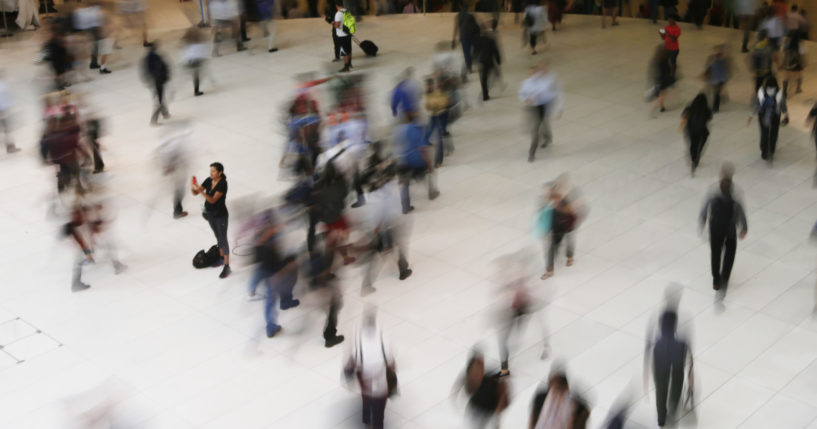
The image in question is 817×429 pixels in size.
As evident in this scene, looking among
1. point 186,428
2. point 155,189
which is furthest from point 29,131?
point 186,428

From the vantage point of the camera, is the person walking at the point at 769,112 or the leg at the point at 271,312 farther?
the person walking at the point at 769,112

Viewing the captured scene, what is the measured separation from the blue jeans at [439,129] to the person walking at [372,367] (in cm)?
682

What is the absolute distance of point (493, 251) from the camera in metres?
12.4

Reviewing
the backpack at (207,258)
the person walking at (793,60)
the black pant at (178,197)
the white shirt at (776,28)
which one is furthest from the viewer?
the white shirt at (776,28)

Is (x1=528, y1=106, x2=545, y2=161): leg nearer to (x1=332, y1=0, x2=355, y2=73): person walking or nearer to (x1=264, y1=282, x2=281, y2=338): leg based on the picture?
(x1=264, y1=282, x2=281, y2=338): leg

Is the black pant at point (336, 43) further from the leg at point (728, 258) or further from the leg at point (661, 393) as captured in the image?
the leg at point (661, 393)

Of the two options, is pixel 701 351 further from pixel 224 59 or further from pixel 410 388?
pixel 224 59

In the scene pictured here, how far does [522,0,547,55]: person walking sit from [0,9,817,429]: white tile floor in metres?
3.01

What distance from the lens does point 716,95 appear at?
56.5ft

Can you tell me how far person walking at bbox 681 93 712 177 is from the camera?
13953mm

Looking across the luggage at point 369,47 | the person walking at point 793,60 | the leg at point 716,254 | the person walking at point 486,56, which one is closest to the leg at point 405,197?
the leg at point 716,254

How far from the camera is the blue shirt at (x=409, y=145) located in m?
12.9

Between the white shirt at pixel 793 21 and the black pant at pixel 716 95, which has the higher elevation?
the white shirt at pixel 793 21

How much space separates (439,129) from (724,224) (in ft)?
18.4
